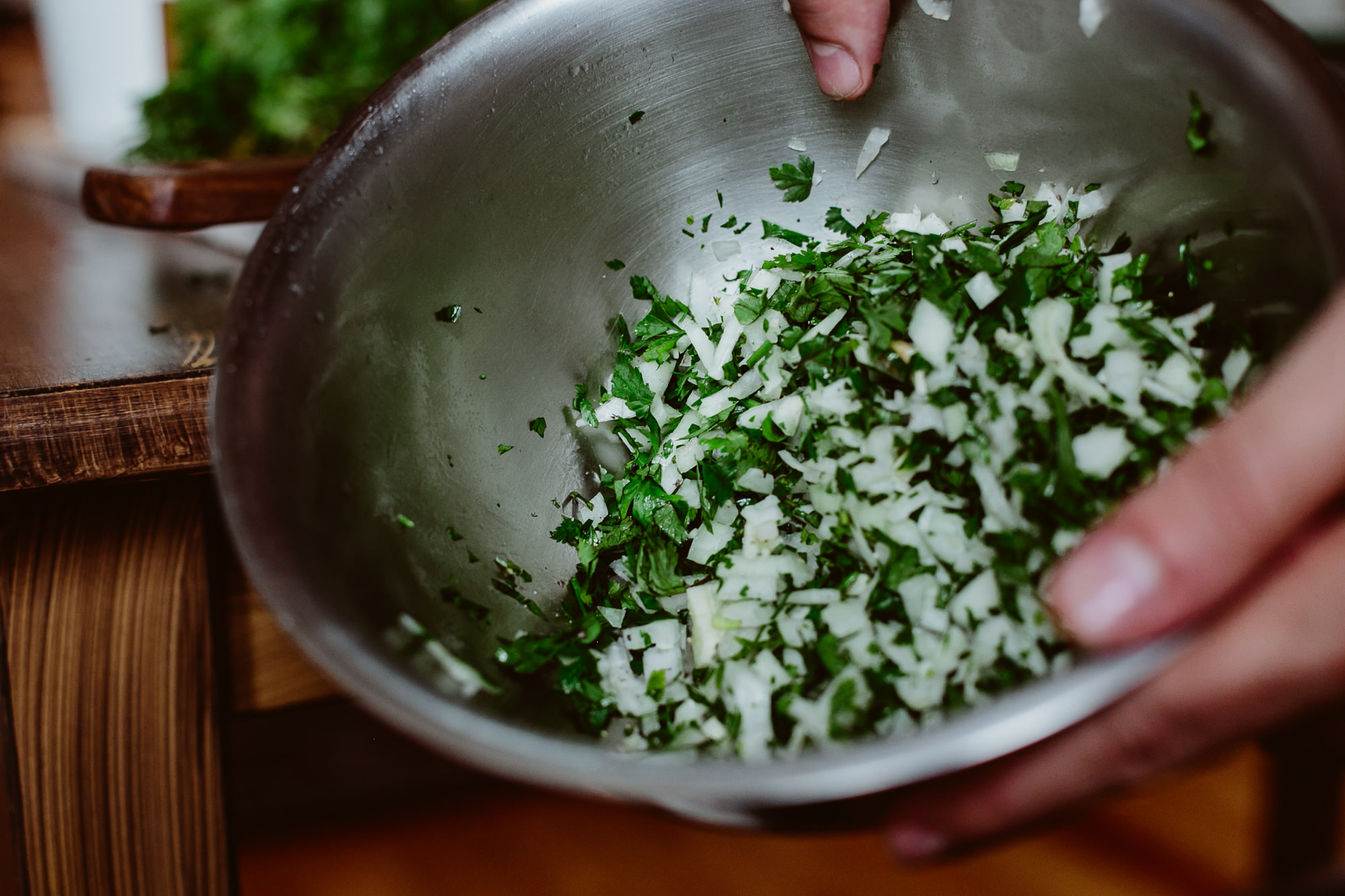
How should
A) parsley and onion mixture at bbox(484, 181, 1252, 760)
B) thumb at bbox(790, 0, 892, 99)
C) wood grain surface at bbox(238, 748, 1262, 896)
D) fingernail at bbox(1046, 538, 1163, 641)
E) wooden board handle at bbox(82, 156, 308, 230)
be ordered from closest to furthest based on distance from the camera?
fingernail at bbox(1046, 538, 1163, 641) < parsley and onion mixture at bbox(484, 181, 1252, 760) < thumb at bbox(790, 0, 892, 99) < wooden board handle at bbox(82, 156, 308, 230) < wood grain surface at bbox(238, 748, 1262, 896)

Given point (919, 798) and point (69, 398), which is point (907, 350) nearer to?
point (919, 798)

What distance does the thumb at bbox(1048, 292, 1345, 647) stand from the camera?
1.05 feet

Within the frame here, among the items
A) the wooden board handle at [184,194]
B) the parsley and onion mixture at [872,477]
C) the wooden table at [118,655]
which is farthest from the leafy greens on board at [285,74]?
the parsley and onion mixture at [872,477]

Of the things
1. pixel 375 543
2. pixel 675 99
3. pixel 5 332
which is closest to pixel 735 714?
pixel 375 543

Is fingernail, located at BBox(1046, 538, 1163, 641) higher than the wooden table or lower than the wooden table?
higher

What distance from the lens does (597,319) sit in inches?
26.4

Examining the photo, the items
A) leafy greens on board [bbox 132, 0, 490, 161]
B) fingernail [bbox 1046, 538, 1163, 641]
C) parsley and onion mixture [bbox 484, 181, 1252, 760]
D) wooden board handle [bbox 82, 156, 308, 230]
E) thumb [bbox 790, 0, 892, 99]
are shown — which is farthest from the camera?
leafy greens on board [bbox 132, 0, 490, 161]

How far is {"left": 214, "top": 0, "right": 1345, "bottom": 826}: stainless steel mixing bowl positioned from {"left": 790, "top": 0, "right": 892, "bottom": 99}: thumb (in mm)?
25

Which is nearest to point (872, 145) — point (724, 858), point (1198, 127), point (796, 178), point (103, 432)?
point (796, 178)

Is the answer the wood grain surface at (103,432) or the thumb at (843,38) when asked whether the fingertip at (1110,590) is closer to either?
the thumb at (843,38)

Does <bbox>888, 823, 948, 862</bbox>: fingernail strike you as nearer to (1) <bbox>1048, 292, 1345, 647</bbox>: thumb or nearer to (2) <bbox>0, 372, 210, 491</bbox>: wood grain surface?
(1) <bbox>1048, 292, 1345, 647</bbox>: thumb

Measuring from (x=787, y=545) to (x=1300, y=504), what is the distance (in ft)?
0.89

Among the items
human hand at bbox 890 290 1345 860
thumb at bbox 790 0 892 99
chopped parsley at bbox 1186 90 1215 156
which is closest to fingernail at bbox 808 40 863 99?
thumb at bbox 790 0 892 99

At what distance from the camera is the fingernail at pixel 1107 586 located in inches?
12.5
